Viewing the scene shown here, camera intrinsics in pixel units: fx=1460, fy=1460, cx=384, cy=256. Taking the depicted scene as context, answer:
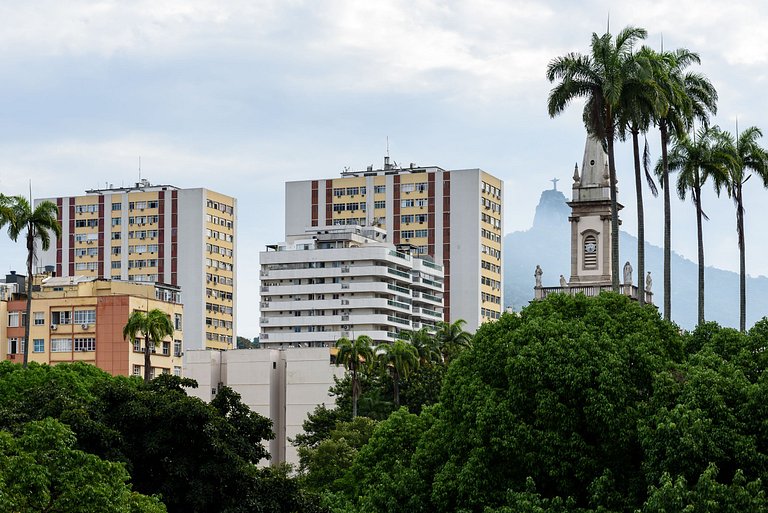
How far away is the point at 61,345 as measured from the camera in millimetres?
137250

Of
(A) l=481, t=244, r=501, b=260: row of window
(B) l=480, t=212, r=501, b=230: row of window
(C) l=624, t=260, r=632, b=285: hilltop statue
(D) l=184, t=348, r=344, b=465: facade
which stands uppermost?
(B) l=480, t=212, r=501, b=230: row of window

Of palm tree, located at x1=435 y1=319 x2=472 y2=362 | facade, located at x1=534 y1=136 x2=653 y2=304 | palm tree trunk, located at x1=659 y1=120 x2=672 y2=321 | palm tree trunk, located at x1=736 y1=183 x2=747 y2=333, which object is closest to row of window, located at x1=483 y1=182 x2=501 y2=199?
palm tree, located at x1=435 y1=319 x2=472 y2=362

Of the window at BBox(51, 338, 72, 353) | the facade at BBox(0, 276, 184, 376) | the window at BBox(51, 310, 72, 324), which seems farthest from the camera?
the window at BBox(51, 310, 72, 324)

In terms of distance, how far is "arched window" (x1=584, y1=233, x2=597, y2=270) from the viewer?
9269 centimetres

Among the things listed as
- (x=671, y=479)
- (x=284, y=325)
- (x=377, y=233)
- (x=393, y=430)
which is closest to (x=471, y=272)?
(x=377, y=233)

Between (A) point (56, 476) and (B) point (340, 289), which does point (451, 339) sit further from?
(A) point (56, 476)

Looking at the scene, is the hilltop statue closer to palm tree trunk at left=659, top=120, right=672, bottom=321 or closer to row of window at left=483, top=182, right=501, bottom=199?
palm tree trunk at left=659, top=120, right=672, bottom=321

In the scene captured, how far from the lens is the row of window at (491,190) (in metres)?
186

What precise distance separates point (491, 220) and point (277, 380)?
5943 cm

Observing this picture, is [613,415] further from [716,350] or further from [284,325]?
[284,325]

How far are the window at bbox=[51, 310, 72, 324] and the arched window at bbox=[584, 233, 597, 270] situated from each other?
6113cm

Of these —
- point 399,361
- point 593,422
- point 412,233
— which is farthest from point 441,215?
point 593,422

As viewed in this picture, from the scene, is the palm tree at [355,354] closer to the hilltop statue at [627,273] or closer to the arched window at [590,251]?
the arched window at [590,251]

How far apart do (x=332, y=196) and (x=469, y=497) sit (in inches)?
5967
